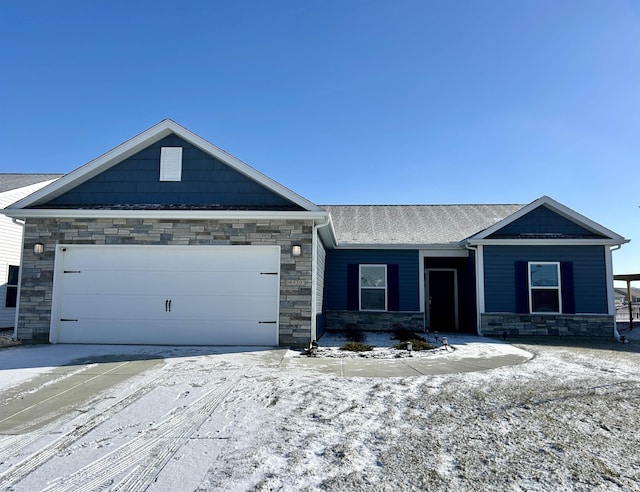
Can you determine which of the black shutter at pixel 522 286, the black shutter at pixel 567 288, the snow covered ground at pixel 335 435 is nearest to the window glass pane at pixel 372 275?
the black shutter at pixel 522 286

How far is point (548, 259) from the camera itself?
11.1 m

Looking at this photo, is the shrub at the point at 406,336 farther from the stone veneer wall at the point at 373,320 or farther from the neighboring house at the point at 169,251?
the neighboring house at the point at 169,251

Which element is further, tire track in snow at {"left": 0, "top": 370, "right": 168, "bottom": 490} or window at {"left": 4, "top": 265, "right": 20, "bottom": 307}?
window at {"left": 4, "top": 265, "right": 20, "bottom": 307}

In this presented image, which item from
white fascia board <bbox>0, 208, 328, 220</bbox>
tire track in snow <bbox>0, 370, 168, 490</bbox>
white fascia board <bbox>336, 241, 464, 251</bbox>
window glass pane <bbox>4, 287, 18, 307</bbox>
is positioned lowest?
tire track in snow <bbox>0, 370, 168, 490</bbox>

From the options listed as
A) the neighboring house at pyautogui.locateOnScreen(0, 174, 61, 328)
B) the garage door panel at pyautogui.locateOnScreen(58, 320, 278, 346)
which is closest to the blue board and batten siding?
the garage door panel at pyautogui.locateOnScreen(58, 320, 278, 346)

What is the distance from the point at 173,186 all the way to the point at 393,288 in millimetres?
6765

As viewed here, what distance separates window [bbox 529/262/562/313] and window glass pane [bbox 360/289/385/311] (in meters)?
4.03

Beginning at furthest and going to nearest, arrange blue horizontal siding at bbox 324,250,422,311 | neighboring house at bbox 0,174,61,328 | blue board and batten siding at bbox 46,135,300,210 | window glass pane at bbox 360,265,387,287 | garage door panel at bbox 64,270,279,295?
neighboring house at bbox 0,174,61,328 → window glass pane at bbox 360,265,387,287 → blue horizontal siding at bbox 324,250,422,311 → blue board and batten siding at bbox 46,135,300,210 → garage door panel at bbox 64,270,279,295

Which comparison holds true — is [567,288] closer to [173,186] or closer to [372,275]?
[372,275]

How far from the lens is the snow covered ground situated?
2.67 meters

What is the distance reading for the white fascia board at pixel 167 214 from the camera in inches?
333

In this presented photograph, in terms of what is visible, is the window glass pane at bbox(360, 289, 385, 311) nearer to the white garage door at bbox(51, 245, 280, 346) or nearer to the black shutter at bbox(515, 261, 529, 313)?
the black shutter at bbox(515, 261, 529, 313)

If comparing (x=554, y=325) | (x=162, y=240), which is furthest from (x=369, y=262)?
(x=162, y=240)

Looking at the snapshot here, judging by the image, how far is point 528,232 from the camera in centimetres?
1120
